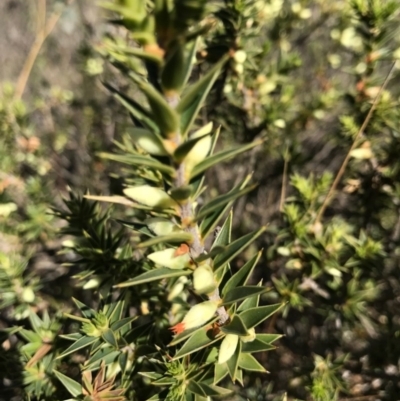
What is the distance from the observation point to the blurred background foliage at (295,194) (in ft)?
4.08

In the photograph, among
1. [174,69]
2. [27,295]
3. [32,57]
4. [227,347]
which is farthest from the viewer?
[32,57]

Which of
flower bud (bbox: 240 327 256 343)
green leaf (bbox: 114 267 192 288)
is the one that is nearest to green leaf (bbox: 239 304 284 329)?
flower bud (bbox: 240 327 256 343)

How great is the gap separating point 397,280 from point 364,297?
22cm

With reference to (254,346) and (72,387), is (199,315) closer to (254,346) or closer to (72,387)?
(254,346)

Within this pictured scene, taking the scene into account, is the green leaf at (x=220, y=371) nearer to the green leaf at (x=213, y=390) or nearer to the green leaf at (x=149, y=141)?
the green leaf at (x=213, y=390)

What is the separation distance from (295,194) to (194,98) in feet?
3.44

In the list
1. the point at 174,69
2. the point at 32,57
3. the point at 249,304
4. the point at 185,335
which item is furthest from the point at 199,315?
the point at 32,57

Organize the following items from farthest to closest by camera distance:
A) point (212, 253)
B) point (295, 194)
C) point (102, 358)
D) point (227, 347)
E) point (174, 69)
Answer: point (295, 194) → point (102, 358) → point (227, 347) → point (212, 253) → point (174, 69)

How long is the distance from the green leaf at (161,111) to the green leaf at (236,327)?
0.31 m

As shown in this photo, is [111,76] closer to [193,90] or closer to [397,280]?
[397,280]

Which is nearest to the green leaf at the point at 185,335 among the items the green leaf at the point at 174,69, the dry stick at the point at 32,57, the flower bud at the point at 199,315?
the flower bud at the point at 199,315

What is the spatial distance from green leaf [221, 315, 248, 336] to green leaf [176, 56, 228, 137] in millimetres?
304

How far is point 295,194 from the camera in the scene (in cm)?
151

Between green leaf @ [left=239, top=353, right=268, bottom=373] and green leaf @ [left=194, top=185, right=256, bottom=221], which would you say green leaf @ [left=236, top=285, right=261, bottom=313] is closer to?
green leaf @ [left=239, top=353, right=268, bottom=373]
